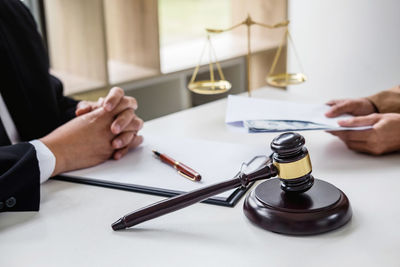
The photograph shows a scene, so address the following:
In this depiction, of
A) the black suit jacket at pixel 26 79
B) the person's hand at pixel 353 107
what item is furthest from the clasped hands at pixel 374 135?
the black suit jacket at pixel 26 79

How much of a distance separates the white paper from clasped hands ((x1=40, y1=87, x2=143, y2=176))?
0.9 inches

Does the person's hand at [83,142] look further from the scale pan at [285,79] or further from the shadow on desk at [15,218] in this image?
the scale pan at [285,79]

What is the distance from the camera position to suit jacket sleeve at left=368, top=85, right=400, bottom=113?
1.56m

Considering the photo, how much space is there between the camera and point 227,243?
0.89 m

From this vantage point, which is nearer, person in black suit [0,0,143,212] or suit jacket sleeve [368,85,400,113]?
person in black suit [0,0,143,212]

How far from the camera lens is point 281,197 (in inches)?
38.2

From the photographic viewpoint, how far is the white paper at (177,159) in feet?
3.79

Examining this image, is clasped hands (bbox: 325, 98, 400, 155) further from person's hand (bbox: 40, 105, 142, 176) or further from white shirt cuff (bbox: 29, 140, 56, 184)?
white shirt cuff (bbox: 29, 140, 56, 184)

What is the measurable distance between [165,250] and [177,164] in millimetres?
356

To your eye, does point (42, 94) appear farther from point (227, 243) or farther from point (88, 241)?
point (227, 243)

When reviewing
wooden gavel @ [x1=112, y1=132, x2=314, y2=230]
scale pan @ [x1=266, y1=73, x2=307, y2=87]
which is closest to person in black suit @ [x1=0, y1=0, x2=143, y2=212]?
wooden gavel @ [x1=112, y1=132, x2=314, y2=230]

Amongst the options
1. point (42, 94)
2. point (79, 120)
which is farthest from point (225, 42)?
point (79, 120)

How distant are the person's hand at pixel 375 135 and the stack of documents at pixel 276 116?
0.07ft

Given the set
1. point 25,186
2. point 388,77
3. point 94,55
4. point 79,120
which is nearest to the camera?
point 25,186
